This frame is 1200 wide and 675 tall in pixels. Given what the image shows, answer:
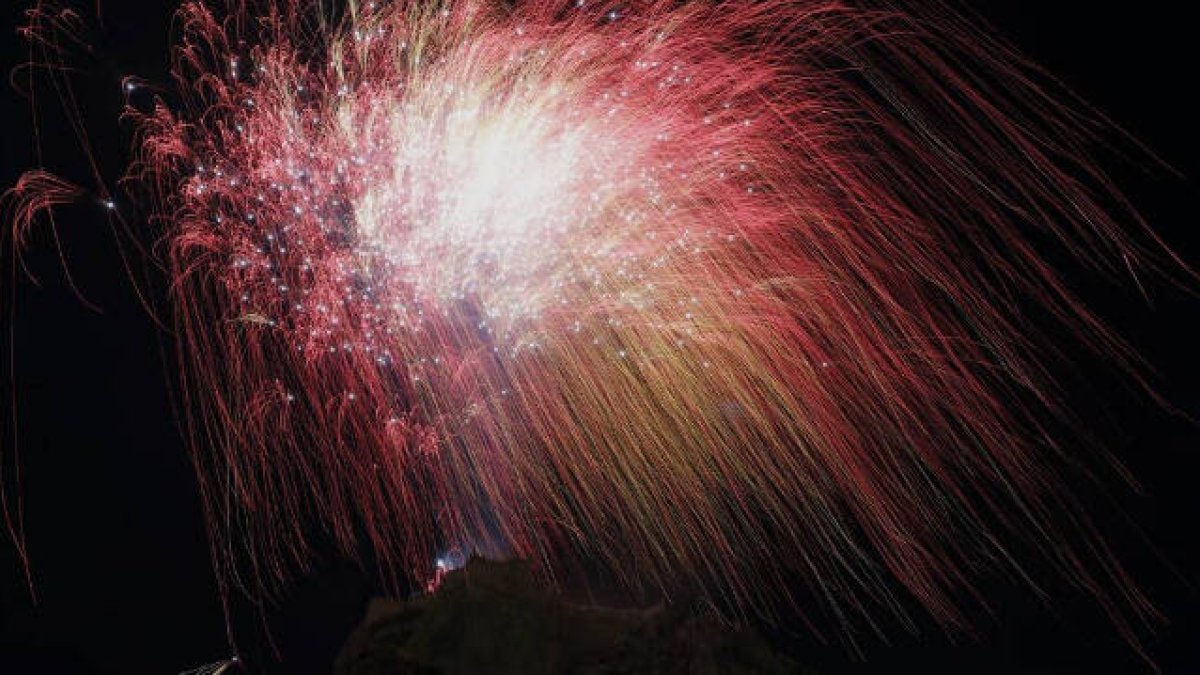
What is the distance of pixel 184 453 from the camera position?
22.5 feet

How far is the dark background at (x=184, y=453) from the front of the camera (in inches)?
249

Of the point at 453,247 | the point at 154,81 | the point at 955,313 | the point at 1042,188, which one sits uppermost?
the point at 154,81

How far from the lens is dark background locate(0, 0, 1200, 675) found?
6.33m

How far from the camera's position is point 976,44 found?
6320 mm

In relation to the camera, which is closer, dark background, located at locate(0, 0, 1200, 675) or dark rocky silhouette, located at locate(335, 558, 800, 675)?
dark rocky silhouette, located at locate(335, 558, 800, 675)

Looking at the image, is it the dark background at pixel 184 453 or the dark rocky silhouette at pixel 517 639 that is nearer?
the dark rocky silhouette at pixel 517 639

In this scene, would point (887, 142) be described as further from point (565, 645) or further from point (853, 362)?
point (565, 645)

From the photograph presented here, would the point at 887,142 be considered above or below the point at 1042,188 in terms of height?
above

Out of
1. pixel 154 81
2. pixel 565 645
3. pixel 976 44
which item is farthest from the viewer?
pixel 154 81

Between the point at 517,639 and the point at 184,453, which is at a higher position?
the point at 184,453

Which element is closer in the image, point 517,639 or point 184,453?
point 517,639

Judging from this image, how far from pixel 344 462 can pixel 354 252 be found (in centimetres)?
181

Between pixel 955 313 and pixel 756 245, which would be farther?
pixel 756 245

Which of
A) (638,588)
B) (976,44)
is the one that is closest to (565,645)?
(638,588)
